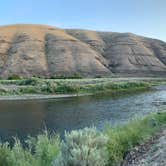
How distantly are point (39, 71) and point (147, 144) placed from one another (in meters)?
77.2

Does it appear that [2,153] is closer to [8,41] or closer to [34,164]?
[34,164]

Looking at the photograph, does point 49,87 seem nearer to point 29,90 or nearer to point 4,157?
point 29,90

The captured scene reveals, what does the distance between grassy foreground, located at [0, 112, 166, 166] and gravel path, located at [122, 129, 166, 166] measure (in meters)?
0.46

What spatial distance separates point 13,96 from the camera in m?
46.3

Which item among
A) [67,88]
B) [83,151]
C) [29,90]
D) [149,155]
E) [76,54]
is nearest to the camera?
[83,151]

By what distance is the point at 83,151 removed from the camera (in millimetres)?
6801

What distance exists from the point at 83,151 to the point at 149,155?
186 centimetres

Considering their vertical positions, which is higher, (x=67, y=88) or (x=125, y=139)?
(x=125, y=139)

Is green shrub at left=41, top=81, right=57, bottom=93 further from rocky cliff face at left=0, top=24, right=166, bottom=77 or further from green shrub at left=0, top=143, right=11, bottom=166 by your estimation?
green shrub at left=0, top=143, right=11, bottom=166

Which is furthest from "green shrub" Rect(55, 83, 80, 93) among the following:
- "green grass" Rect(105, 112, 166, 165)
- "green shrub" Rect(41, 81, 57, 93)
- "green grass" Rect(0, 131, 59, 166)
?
"green grass" Rect(0, 131, 59, 166)

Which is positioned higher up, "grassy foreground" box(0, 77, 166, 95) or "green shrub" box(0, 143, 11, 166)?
"green shrub" box(0, 143, 11, 166)

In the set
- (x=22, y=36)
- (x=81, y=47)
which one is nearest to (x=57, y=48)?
(x=81, y=47)

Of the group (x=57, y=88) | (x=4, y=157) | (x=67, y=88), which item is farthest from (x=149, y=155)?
(x=57, y=88)

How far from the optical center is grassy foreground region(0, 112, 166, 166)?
22.4 feet
